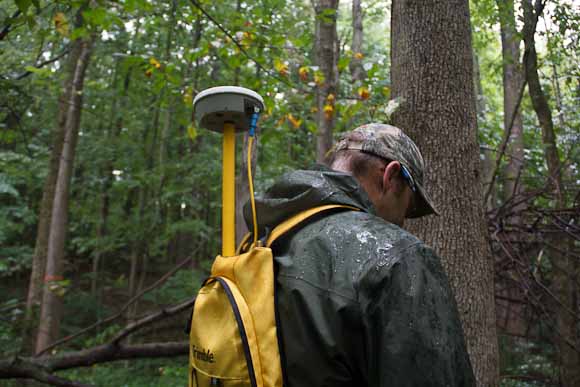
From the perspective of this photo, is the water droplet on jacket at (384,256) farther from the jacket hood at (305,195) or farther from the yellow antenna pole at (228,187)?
the yellow antenna pole at (228,187)

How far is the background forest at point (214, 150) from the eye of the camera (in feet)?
10.9

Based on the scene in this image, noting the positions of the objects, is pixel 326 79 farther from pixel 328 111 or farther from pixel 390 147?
pixel 390 147

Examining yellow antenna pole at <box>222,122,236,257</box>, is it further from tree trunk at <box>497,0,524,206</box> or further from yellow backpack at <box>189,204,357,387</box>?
tree trunk at <box>497,0,524,206</box>

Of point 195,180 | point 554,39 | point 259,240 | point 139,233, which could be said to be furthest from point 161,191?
point 259,240

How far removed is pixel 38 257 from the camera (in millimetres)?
7055

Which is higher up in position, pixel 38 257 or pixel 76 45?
pixel 76 45

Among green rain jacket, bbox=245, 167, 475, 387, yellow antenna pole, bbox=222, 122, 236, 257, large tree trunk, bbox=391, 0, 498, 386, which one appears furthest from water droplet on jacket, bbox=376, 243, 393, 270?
large tree trunk, bbox=391, 0, 498, 386

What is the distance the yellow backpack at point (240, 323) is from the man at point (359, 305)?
0.12ft

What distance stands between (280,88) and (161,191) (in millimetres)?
4745

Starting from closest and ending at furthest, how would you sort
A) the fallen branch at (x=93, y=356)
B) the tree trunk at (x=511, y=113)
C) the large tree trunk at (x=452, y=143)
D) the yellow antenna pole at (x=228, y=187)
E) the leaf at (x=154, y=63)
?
the yellow antenna pole at (x=228, y=187)
the large tree trunk at (x=452, y=143)
the fallen branch at (x=93, y=356)
the leaf at (x=154, y=63)
the tree trunk at (x=511, y=113)

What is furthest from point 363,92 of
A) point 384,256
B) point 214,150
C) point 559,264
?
point 214,150

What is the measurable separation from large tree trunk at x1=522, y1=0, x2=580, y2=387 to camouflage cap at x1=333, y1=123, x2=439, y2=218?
3.81 m

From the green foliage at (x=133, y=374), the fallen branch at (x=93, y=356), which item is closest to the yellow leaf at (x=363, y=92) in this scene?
the fallen branch at (x=93, y=356)

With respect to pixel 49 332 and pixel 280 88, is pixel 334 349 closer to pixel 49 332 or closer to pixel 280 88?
pixel 280 88
